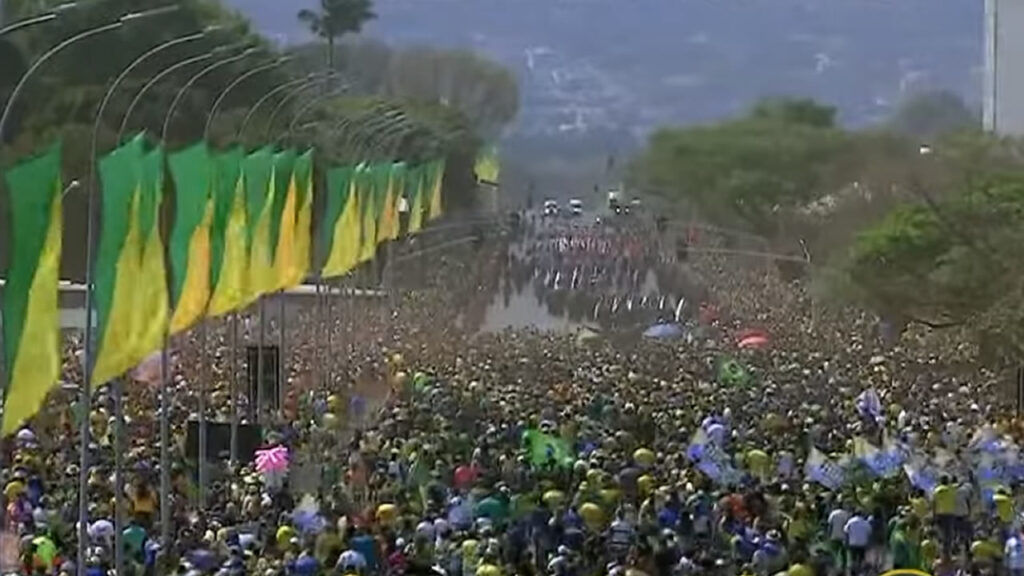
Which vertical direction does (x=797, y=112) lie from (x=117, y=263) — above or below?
below

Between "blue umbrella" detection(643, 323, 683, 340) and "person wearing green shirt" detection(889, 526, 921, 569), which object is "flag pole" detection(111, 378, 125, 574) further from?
"blue umbrella" detection(643, 323, 683, 340)

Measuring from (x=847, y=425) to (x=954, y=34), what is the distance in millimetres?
109994

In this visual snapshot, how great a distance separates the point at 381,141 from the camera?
198 ft

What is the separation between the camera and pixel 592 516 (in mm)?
23203

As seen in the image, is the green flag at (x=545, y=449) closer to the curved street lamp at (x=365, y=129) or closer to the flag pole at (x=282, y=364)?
the flag pole at (x=282, y=364)

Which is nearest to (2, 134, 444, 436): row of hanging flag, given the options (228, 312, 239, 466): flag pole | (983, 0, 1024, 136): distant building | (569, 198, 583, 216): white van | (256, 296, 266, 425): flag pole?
(256, 296, 266, 425): flag pole

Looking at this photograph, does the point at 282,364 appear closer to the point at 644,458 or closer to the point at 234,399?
the point at 234,399

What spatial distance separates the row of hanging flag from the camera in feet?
53.5

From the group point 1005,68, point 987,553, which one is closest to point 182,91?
point 987,553

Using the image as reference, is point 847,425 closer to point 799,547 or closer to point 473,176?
point 799,547

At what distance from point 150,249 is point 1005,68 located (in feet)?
219

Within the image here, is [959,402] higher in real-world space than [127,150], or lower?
lower

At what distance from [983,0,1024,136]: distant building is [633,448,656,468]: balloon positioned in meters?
53.6

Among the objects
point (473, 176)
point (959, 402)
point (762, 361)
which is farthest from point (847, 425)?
point (473, 176)
